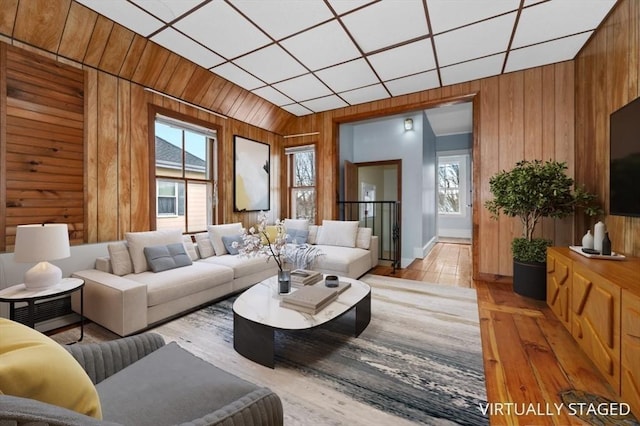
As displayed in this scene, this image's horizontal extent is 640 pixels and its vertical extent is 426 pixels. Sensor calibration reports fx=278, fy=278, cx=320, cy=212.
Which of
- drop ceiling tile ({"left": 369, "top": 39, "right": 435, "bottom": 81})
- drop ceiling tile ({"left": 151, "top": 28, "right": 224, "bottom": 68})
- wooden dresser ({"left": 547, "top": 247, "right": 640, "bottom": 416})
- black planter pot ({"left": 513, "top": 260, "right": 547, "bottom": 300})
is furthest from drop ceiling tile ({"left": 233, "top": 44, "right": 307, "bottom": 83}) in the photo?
black planter pot ({"left": 513, "top": 260, "right": 547, "bottom": 300})

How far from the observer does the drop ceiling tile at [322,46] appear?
9.39 feet

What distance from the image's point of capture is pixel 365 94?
14.7 ft

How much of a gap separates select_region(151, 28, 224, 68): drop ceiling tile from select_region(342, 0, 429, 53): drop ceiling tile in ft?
5.44

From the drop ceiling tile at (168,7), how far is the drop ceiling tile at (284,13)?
41 cm

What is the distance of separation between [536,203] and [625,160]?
2.85ft

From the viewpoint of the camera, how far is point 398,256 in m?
5.10

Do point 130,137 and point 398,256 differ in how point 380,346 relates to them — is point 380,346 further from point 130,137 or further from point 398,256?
point 130,137

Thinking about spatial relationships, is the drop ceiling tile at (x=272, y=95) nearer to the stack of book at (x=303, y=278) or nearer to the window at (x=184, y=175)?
the window at (x=184, y=175)

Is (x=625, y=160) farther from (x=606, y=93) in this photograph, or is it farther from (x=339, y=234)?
(x=339, y=234)

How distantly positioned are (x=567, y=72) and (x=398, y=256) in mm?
3464

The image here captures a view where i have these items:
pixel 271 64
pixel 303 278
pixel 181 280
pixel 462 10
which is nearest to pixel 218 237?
pixel 181 280

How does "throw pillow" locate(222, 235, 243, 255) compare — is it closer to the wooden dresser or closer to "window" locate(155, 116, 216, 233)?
"window" locate(155, 116, 216, 233)

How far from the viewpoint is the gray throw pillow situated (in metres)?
2.88

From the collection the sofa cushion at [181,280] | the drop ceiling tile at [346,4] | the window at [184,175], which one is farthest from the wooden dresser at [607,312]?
the window at [184,175]
